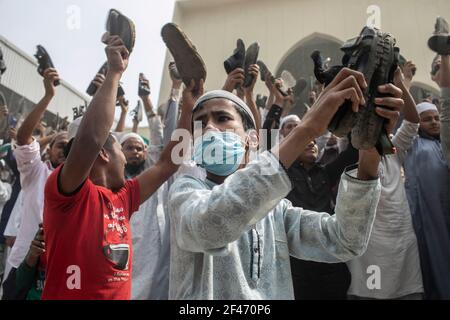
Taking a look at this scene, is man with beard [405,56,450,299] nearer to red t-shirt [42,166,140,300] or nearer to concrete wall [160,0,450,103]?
red t-shirt [42,166,140,300]

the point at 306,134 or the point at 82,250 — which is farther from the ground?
the point at 306,134

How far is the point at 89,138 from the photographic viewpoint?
59.9 inches

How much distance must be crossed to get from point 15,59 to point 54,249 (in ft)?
31.0

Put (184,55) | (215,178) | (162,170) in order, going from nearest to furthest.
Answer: (215,178), (162,170), (184,55)

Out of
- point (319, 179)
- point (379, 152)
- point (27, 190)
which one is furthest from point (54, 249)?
point (319, 179)

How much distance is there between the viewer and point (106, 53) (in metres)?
1.68

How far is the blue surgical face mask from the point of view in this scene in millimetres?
1392

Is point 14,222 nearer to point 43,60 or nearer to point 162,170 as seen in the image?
point 43,60

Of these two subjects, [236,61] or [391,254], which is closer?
[391,254]

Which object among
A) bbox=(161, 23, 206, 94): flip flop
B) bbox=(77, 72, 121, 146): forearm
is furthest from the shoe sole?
bbox=(161, 23, 206, 94): flip flop

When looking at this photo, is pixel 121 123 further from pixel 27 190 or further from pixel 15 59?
pixel 15 59

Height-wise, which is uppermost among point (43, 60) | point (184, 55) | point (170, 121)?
point (43, 60)

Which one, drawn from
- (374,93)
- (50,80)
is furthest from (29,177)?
(374,93)

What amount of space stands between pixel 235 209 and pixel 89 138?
2.59 feet
